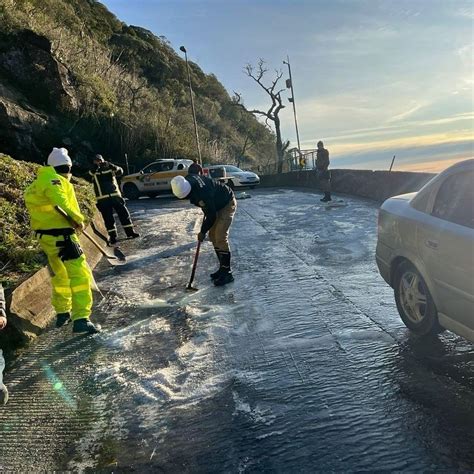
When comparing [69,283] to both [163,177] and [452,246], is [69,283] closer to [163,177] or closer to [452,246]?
[452,246]

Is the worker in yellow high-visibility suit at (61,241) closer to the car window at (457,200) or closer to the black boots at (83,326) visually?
the black boots at (83,326)

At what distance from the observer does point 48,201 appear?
4.89 metres

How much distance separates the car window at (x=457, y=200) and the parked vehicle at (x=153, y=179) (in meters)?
17.0

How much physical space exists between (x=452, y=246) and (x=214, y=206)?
135 inches

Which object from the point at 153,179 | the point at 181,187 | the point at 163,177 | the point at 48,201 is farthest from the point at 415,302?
the point at 153,179

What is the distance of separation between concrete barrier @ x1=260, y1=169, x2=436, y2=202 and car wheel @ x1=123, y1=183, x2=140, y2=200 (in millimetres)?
7821

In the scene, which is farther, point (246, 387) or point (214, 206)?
point (214, 206)

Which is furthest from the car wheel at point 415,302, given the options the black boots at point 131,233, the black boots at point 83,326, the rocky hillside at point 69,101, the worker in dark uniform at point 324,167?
the rocky hillside at point 69,101

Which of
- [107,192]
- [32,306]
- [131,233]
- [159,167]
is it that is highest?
[159,167]

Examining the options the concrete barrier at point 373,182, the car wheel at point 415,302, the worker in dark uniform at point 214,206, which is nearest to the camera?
the car wheel at point 415,302

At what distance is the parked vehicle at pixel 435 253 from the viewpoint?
3.43m

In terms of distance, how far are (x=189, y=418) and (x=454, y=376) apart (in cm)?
188

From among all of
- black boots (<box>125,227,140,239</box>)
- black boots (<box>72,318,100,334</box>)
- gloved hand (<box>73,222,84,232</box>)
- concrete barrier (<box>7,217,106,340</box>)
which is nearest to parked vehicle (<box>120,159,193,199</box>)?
black boots (<box>125,227,140,239</box>)

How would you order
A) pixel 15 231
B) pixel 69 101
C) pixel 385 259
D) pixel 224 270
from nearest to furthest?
pixel 385 259
pixel 224 270
pixel 15 231
pixel 69 101
